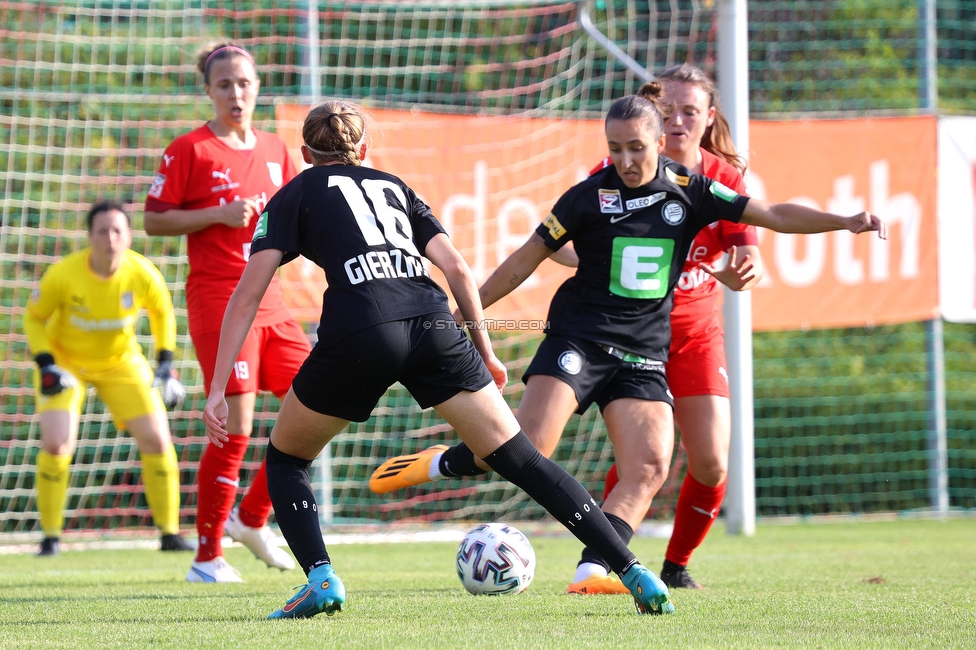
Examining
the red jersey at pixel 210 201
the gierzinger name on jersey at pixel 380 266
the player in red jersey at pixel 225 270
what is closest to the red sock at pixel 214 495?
the player in red jersey at pixel 225 270

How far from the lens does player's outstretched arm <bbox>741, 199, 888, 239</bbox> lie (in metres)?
3.91

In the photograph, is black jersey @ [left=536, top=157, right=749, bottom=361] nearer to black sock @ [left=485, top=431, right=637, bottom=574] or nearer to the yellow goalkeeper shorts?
black sock @ [left=485, top=431, right=637, bottom=574]

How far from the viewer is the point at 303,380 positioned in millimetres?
3471

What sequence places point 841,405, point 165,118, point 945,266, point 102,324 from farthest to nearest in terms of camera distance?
point 841,405 < point 165,118 < point 945,266 < point 102,324

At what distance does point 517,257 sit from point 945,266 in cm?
646

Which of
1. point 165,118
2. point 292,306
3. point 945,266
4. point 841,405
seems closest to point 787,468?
point 841,405

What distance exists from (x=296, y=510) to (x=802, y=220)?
200 cm

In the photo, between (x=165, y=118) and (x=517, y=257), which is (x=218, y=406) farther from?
(x=165, y=118)

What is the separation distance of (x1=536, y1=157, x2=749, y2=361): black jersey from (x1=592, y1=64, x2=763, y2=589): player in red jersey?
0.87ft

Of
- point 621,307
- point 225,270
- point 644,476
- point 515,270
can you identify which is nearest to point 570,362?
point 621,307

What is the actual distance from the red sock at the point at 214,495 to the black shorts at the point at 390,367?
159cm

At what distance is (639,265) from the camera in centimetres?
434

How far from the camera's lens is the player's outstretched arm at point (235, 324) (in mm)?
3420

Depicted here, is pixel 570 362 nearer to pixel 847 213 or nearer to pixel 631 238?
pixel 631 238
